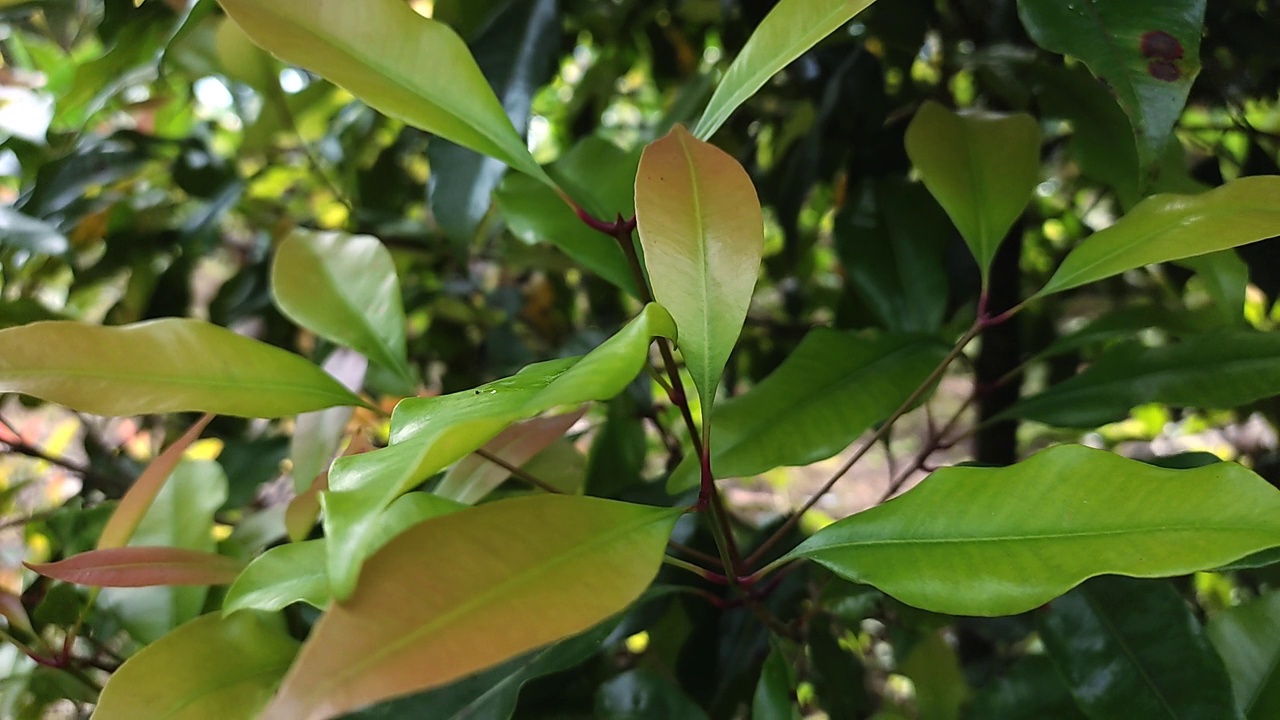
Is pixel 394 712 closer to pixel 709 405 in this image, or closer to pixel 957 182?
pixel 709 405

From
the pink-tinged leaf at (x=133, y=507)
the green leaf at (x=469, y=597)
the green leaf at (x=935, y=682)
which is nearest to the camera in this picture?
the green leaf at (x=469, y=597)

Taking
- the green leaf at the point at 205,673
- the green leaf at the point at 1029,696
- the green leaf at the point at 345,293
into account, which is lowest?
the green leaf at the point at 1029,696

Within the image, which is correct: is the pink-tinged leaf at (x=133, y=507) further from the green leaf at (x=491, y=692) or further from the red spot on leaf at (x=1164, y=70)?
the red spot on leaf at (x=1164, y=70)

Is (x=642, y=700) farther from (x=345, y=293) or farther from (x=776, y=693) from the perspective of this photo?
(x=345, y=293)

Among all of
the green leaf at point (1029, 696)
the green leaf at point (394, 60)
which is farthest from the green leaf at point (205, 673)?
the green leaf at point (1029, 696)

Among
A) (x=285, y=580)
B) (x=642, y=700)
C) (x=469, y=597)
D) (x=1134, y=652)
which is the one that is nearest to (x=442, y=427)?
(x=469, y=597)

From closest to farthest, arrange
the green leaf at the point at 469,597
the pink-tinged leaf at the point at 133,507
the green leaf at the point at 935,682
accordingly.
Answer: the green leaf at the point at 469,597, the pink-tinged leaf at the point at 133,507, the green leaf at the point at 935,682

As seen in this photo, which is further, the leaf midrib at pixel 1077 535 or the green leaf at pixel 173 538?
the green leaf at pixel 173 538

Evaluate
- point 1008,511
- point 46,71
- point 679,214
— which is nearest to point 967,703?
point 1008,511
